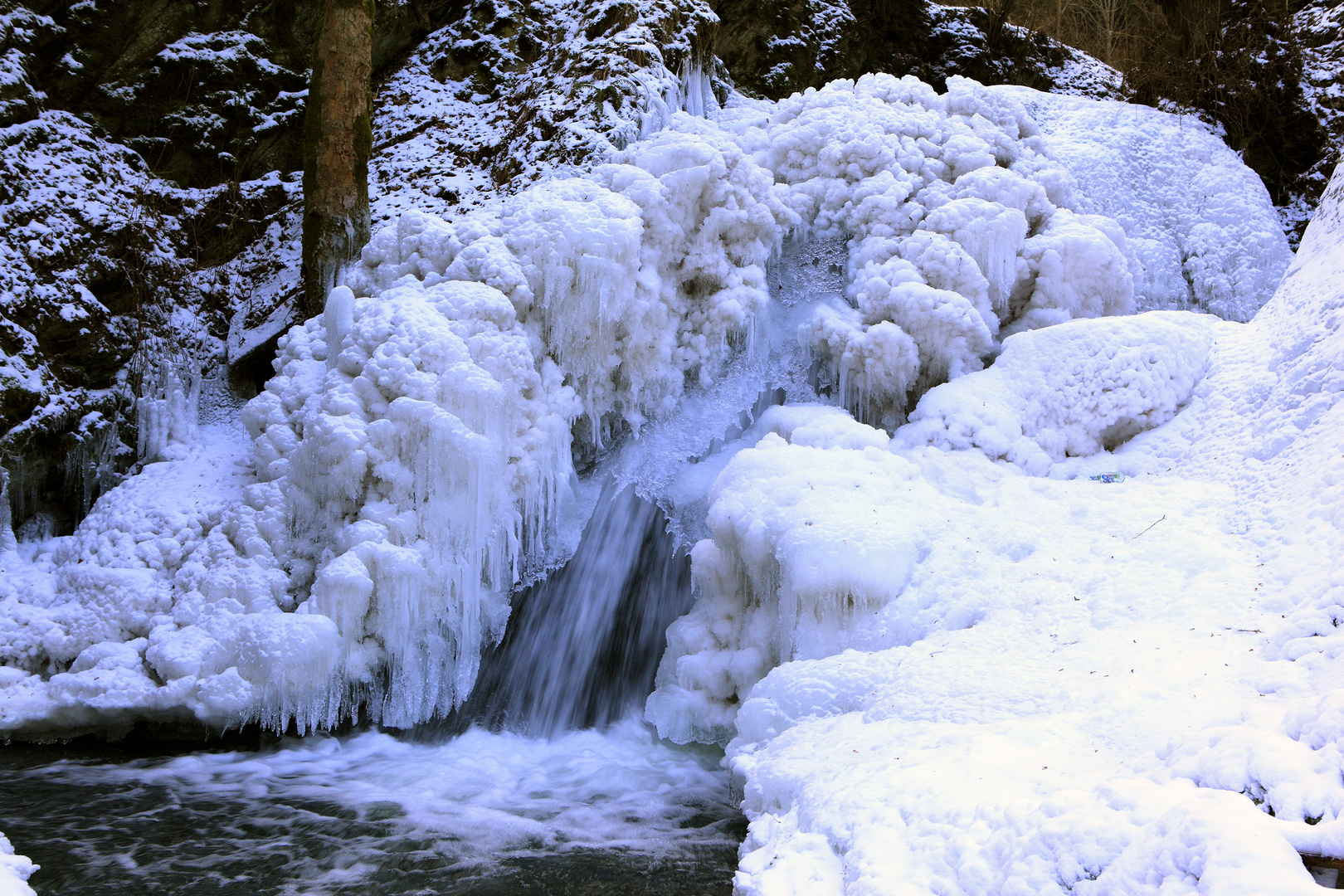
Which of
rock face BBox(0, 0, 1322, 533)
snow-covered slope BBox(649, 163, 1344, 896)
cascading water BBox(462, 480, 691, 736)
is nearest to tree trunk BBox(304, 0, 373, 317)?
rock face BBox(0, 0, 1322, 533)

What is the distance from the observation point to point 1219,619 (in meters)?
3.70

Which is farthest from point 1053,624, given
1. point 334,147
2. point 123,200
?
point 123,200

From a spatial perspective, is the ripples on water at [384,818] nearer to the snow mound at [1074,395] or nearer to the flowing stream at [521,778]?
the flowing stream at [521,778]

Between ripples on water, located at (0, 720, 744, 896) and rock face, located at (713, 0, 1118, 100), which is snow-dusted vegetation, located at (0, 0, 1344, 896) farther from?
rock face, located at (713, 0, 1118, 100)

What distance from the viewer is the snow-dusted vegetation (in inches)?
126

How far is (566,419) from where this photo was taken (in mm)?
6379

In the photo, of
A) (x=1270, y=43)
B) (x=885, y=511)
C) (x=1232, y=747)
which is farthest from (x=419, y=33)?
(x=1232, y=747)

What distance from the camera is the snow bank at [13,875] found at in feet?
8.65

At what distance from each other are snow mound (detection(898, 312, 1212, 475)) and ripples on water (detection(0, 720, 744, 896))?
2.84 metres

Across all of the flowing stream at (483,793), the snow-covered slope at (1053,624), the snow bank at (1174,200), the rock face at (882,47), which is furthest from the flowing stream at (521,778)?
the rock face at (882,47)

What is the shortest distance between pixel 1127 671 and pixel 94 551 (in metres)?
6.00

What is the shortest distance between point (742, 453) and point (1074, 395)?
2404mm

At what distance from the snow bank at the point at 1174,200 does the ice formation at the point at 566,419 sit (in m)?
1.05

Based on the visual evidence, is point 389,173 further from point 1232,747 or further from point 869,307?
point 1232,747
